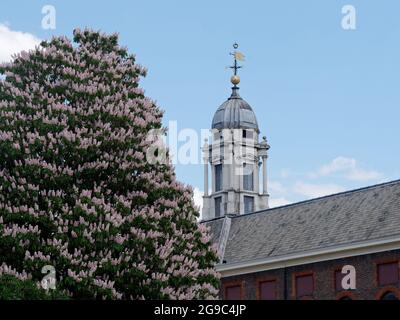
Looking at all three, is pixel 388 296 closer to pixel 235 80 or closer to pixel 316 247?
pixel 316 247

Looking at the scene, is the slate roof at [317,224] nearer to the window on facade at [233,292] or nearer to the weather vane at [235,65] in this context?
the window on facade at [233,292]

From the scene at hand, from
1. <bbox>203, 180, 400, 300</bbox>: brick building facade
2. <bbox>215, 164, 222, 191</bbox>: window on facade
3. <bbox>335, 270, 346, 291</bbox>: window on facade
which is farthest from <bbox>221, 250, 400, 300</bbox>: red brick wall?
<bbox>215, 164, 222, 191</bbox>: window on facade

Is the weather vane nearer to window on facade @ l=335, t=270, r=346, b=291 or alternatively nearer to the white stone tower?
the white stone tower

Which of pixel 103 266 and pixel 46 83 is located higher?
pixel 46 83

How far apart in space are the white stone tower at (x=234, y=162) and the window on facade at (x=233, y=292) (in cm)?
4030

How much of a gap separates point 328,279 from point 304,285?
2.63 m

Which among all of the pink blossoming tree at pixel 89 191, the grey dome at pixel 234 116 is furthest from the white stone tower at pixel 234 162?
the pink blossoming tree at pixel 89 191

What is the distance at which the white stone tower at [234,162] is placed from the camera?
119625mm

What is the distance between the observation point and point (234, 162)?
120625 mm
